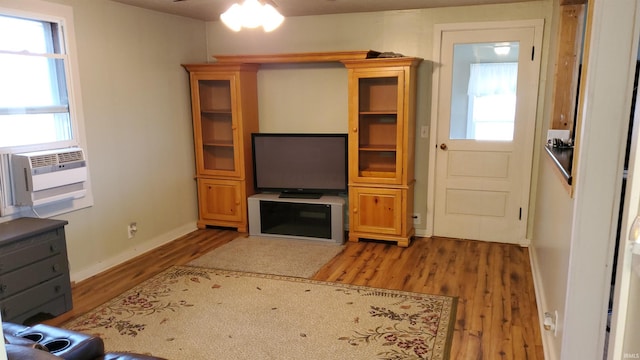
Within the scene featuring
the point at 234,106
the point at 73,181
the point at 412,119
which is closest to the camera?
the point at 73,181

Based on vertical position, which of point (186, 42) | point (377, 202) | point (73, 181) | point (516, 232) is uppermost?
point (186, 42)

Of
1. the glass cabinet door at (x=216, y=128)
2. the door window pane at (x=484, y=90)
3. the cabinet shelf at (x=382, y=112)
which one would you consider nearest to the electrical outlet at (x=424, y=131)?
the door window pane at (x=484, y=90)

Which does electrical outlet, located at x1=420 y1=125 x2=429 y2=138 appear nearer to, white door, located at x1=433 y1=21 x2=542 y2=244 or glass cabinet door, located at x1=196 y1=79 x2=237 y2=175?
white door, located at x1=433 y1=21 x2=542 y2=244

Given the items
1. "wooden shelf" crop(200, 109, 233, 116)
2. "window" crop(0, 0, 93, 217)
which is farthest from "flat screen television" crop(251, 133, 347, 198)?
"window" crop(0, 0, 93, 217)

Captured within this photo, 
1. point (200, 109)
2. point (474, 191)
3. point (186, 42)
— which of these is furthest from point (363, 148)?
point (186, 42)

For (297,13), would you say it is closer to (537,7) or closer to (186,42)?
(186,42)

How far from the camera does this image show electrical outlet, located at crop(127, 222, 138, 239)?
4398mm

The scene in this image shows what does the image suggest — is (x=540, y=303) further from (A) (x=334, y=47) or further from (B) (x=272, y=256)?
(A) (x=334, y=47)

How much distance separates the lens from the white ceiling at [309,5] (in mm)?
4164

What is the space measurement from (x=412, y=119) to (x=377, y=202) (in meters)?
0.90

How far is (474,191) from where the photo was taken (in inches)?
188

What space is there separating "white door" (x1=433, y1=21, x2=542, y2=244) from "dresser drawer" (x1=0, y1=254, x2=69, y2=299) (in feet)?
11.5

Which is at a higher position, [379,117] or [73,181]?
[379,117]

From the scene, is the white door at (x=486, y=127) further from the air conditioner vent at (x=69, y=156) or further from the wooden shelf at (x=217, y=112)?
the air conditioner vent at (x=69, y=156)
